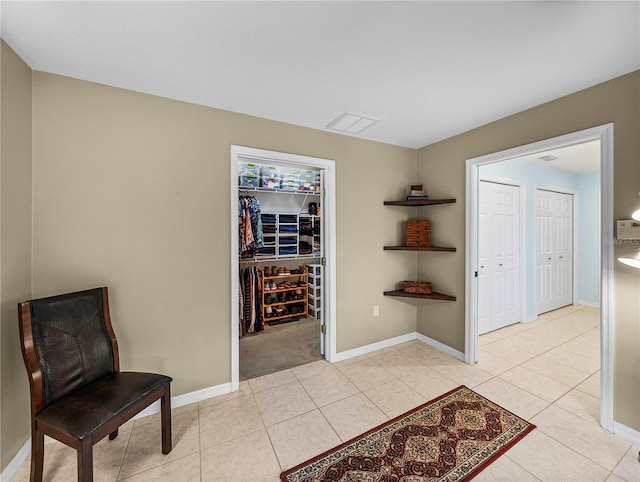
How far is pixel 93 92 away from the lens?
6.02ft

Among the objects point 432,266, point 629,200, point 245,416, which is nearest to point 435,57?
point 629,200

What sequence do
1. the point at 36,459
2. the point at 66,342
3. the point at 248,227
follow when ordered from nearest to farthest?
the point at 36,459 → the point at 66,342 → the point at 248,227

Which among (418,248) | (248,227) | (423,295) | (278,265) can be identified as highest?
(248,227)

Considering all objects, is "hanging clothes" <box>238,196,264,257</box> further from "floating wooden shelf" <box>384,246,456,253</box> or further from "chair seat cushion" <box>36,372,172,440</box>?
"chair seat cushion" <box>36,372,172,440</box>

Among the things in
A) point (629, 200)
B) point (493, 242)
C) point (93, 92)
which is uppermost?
point (93, 92)

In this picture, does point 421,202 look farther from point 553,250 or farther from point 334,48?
point 553,250

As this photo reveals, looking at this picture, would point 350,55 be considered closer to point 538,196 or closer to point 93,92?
point 93,92

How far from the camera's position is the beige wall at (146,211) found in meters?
1.74

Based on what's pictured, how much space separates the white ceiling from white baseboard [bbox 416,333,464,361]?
2.50m

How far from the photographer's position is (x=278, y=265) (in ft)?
14.6

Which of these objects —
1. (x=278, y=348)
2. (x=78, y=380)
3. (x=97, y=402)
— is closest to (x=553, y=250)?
(x=278, y=348)

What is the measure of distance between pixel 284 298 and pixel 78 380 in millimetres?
2892

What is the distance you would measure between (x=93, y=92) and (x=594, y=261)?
24.1 feet

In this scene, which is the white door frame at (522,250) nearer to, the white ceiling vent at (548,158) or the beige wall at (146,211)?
the white ceiling vent at (548,158)
